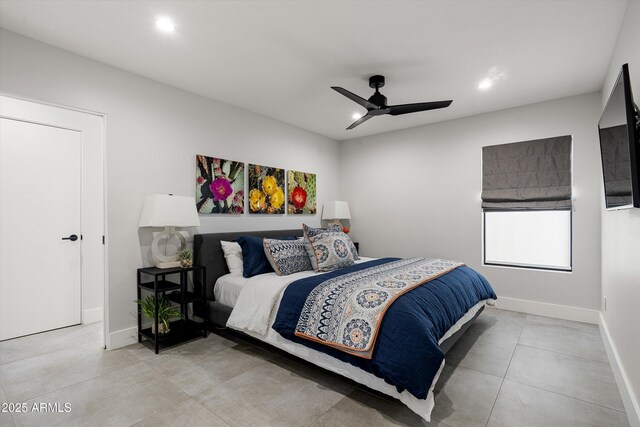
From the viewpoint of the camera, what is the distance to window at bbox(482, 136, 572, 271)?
389 cm

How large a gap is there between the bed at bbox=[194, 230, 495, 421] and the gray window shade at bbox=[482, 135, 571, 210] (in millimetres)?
1484

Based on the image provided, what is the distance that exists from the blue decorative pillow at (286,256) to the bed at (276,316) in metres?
0.10

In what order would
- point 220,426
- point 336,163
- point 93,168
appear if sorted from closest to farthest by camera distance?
1. point 220,426
2. point 93,168
3. point 336,163

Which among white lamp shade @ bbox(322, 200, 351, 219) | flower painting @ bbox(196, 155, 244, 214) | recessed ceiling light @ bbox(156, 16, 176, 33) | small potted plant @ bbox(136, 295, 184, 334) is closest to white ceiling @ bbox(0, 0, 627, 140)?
recessed ceiling light @ bbox(156, 16, 176, 33)

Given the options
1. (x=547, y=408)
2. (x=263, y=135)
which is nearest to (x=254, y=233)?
(x=263, y=135)

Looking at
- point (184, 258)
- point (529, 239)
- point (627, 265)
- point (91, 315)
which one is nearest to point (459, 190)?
point (529, 239)

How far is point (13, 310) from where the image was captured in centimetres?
331

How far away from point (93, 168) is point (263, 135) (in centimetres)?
218

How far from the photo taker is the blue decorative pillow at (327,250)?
3.40m

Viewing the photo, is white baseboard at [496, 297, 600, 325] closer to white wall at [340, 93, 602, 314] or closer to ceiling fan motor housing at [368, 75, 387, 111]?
white wall at [340, 93, 602, 314]

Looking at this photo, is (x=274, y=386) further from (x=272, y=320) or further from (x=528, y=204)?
(x=528, y=204)

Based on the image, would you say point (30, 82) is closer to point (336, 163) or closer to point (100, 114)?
point (100, 114)

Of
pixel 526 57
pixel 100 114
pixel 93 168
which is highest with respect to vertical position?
pixel 526 57

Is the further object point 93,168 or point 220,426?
point 93,168
